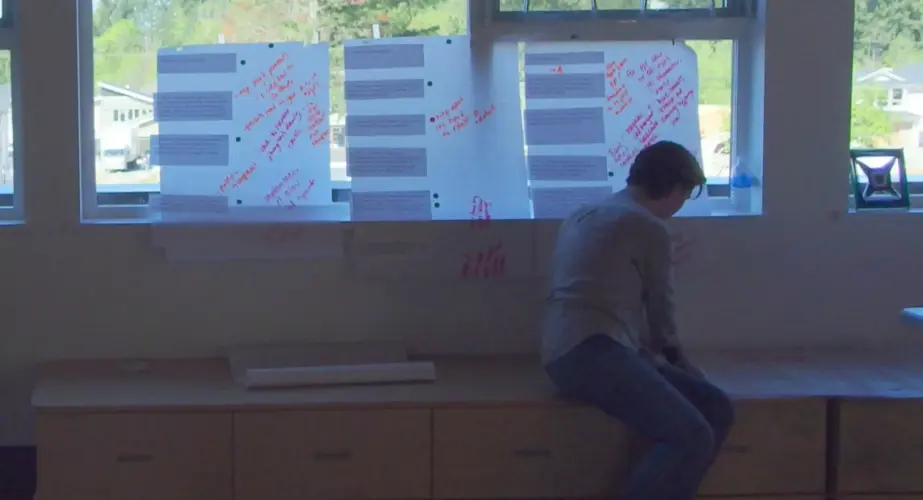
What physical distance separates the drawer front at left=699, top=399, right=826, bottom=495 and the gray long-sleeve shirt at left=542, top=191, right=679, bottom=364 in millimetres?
333

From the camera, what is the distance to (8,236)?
3.37 m

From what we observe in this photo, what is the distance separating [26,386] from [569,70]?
1.89 m

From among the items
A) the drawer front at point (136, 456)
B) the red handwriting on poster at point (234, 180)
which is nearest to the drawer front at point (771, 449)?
the drawer front at point (136, 456)

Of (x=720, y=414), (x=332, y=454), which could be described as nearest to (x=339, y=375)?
(x=332, y=454)

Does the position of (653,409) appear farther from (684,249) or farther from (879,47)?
(879,47)

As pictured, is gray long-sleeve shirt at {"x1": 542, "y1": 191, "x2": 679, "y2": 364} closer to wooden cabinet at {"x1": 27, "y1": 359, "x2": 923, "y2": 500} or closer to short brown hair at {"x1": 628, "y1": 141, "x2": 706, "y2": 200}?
short brown hair at {"x1": 628, "y1": 141, "x2": 706, "y2": 200}

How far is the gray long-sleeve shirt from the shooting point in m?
2.90

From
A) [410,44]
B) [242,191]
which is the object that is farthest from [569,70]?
[242,191]

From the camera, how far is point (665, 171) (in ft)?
9.83

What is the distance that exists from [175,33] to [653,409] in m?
1.82

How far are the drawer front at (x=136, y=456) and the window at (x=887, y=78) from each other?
7.20ft

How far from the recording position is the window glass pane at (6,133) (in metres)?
3.43

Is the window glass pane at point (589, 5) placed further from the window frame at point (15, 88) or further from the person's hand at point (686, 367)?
the window frame at point (15, 88)

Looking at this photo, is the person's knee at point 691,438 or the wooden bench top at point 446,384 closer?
the person's knee at point 691,438
